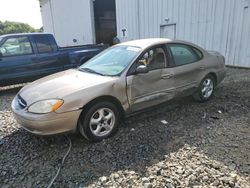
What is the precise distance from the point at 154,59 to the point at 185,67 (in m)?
0.72

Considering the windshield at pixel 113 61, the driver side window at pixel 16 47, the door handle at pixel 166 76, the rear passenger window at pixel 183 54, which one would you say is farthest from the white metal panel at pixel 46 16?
the door handle at pixel 166 76

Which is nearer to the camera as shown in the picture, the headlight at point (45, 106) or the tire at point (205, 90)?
the headlight at point (45, 106)

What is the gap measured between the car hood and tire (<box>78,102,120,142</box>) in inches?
14.7

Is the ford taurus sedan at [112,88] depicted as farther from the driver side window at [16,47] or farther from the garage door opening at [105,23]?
the garage door opening at [105,23]

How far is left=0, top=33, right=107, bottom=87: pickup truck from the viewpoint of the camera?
255 inches

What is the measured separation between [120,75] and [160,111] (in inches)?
56.5

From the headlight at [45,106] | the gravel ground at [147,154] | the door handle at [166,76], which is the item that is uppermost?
the door handle at [166,76]

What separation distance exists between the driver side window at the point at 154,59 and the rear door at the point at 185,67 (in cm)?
16

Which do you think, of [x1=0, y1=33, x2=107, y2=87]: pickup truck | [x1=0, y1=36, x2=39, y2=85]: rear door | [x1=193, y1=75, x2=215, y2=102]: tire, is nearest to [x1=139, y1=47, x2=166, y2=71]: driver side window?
[x1=193, y1=75, x2=215, y2=102]: tire

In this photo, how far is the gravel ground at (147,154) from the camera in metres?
2.64

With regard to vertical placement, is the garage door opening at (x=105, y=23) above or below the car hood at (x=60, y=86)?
above

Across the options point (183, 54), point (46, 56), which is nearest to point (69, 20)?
point (46, 56)

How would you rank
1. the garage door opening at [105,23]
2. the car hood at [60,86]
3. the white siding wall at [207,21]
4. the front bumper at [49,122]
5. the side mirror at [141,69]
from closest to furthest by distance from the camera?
1. the front bumper at [49,122]
2. the car hood at [60,86]
3. the side mirror at [141,69]
4. the white siding wall at [207,21]
5. the garage door opening at [105,23]

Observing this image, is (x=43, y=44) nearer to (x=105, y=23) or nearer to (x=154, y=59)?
(x=154, y=59)
